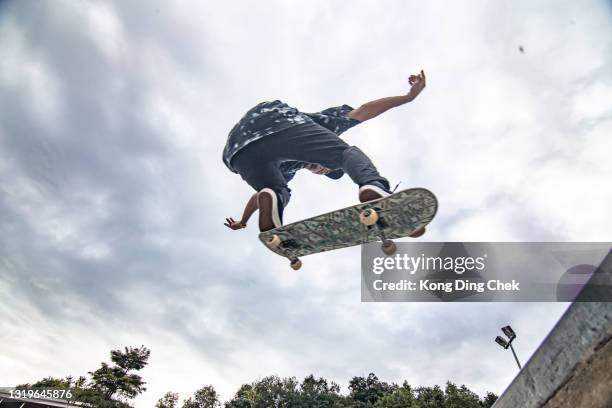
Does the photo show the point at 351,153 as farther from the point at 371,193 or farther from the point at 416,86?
the point at 416,86

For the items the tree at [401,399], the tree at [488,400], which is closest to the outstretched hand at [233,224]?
the tree at [401,399]

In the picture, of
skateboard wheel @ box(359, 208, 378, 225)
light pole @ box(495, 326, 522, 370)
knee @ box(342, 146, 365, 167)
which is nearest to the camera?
skateboard wheel @ box(359, 208, 378, 225)

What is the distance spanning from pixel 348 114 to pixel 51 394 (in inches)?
2245

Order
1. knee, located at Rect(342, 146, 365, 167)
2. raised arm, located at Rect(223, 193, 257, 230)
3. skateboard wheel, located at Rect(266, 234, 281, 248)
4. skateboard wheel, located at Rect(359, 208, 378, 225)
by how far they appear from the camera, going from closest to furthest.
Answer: skateboard wheel, located at Rect(359, 208, 378, 225) → knee, located at Rect(342, 146, 365, 167) → skateboard wheel, located at Rect(266, 234, 281, 248) → raised arm, located at Rect(223, 193, 257, 230)

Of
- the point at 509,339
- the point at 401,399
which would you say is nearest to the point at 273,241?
the point at 509,339

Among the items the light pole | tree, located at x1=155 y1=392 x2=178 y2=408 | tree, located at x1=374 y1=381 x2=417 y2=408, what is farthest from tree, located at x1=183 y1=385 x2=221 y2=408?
the light pole

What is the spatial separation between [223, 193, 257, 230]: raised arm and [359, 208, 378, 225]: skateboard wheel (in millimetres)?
1999

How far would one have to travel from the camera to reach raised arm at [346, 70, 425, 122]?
4.68m

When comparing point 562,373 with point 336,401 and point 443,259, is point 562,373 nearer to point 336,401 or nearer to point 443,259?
point 443,259

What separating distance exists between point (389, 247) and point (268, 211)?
1.59 metres

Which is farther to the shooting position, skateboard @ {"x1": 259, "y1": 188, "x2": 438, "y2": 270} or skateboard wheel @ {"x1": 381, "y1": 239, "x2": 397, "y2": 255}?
skateboard wheel @ {"x1": 381, "y1": 239, "x2": 397, "y2": 255}

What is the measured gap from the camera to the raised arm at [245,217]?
545cm

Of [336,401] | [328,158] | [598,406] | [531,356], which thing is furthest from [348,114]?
[336,401]

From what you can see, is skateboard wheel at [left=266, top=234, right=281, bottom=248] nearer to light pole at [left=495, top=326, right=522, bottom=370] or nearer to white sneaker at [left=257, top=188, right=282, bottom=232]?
white sneaker at [left=257, top=188, right=282, bottom=232]
